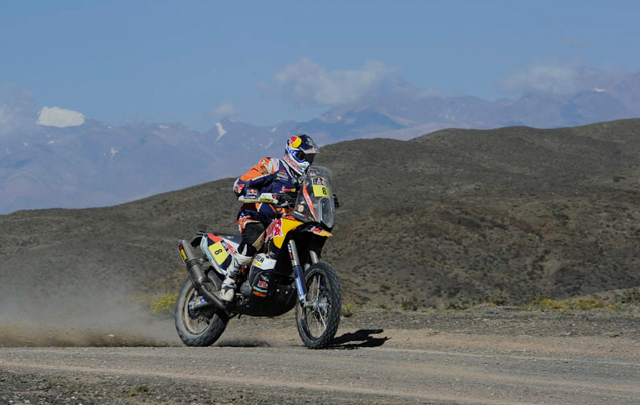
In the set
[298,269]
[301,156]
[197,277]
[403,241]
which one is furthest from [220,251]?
[403,241]

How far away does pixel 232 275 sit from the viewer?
1217cm

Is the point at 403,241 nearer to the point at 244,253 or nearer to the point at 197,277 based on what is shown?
the point at 197,277

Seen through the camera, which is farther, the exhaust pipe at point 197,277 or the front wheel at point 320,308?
the exhaust pipe at point 197,277

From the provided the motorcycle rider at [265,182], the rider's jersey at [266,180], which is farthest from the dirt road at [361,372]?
the rider's jersey at [266,180]

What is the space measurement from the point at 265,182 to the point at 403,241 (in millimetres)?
31465

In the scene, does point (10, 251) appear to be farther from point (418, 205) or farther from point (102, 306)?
point (102, 306)

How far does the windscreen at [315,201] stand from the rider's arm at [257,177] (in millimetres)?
808

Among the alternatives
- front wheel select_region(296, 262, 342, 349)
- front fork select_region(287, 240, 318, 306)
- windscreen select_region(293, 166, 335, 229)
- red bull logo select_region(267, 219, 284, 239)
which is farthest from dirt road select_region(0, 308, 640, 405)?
windscreen select_region(293, 166, 335, 229)

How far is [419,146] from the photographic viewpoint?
102 metres

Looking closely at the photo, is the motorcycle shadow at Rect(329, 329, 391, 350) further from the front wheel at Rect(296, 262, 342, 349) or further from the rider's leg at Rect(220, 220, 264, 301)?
the rider's leg at Rect(220, 220, 264, 301)

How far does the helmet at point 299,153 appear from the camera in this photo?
38.9 ft

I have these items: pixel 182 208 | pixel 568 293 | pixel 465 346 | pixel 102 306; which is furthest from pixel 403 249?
pixel 182 208

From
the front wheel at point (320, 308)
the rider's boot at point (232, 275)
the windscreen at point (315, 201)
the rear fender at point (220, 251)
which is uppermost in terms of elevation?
the windscreen at point (315, 201)

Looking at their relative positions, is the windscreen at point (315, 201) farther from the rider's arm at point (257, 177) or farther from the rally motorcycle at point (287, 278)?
the rider's arm at point (257, 177)
